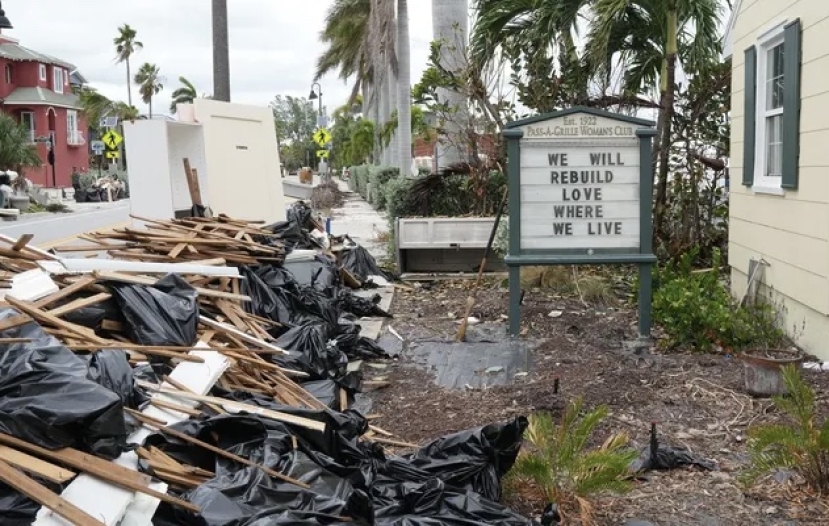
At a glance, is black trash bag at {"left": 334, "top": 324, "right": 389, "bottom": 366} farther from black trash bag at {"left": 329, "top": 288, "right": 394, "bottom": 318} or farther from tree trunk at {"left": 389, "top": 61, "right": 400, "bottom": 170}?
tree trunk at {"left": 389, "top": 61, "right": 400, "bottom": 170}

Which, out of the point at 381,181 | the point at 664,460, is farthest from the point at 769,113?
the point at 381,181

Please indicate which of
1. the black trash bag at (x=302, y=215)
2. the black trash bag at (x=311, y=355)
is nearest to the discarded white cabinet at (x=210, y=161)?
the black trash bag at (x=302, y=215)

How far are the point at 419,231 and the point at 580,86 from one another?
10.8 feet

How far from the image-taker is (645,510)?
473 centimetres

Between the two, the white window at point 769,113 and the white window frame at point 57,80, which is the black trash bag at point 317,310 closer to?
the white window at point 769,113

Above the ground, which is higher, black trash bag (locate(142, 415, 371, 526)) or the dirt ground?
black trash bag (locate(142, 415, 371, 526))

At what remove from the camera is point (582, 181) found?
9.12 metres

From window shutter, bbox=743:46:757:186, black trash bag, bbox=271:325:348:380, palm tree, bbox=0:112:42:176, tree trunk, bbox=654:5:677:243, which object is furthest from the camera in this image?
palm tree, bbox=0:112:42:176

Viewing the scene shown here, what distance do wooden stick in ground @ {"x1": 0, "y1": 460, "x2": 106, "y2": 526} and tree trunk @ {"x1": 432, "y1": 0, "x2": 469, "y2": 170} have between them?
12462 mm

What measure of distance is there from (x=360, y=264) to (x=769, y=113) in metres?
6.01

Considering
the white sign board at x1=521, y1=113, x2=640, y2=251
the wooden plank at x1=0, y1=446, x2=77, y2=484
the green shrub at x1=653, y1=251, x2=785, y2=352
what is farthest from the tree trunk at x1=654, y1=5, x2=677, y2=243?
the wooden plank at x1=0, y1=446, x2=77, y2=484

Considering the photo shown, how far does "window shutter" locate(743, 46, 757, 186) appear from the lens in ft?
30.8

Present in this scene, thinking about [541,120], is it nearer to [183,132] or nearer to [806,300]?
[806,300]

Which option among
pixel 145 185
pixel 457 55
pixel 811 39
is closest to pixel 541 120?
pixel 811 39
